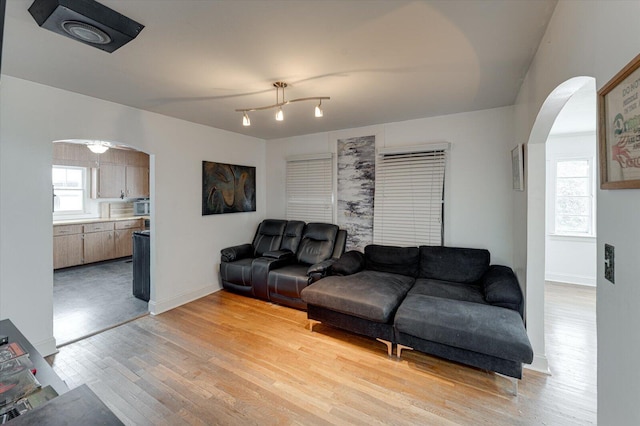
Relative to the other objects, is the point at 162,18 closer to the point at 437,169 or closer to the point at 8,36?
the point at 8,36

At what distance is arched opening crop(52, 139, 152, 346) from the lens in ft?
12.4

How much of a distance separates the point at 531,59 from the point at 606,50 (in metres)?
1.42

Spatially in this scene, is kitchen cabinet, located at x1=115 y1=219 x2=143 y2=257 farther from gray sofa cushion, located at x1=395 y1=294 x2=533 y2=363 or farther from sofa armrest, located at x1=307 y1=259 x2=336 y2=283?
gray sofa cushion, located at x1=395 y1=294 x2=533 y2=363

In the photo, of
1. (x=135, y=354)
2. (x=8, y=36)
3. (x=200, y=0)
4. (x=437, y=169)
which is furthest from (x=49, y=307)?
(x=437, y=169)

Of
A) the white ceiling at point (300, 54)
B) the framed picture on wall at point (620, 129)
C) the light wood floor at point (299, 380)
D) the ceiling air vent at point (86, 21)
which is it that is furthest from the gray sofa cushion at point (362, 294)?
the ceiling air vent at point (86, 21)

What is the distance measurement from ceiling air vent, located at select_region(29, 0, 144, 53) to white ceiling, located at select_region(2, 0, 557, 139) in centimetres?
7

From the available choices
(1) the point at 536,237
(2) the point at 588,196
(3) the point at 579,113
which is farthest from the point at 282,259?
(2) the point at 588,196

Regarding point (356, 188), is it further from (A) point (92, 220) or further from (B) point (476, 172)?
(A) point (92, 220)

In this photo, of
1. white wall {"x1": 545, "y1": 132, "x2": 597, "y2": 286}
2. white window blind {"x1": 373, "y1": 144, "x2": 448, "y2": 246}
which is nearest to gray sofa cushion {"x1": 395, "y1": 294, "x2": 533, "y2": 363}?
white window blind {"x1": 373, "y1": 144, "x2": 448, "y2": 246}

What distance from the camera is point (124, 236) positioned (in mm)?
6258

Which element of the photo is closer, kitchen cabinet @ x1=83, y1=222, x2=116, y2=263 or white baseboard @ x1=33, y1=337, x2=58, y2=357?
white baseboard @ x1=33, y1=337, x2=58, y2=357

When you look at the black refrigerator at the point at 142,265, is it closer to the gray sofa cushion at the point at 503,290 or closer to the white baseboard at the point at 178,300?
the white baseboard at the point at 178,300

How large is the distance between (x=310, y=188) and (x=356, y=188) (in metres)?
0.84

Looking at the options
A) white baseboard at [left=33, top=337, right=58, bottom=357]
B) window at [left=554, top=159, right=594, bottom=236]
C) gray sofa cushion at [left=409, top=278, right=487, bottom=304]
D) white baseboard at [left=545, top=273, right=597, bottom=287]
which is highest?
window at [left=554, top=159, right=594, bottom=236]
